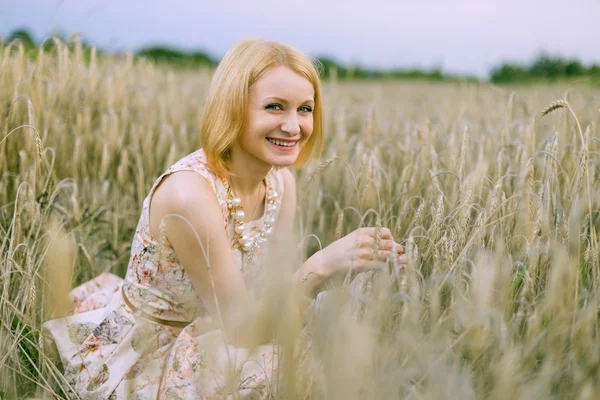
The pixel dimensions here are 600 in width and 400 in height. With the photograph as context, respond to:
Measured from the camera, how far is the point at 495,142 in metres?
2.35

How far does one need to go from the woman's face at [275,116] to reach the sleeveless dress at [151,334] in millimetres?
164

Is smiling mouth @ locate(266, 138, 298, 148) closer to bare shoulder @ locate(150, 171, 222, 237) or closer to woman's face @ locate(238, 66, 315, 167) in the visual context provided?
woman's face @ locate(238, 66, 315, 167)

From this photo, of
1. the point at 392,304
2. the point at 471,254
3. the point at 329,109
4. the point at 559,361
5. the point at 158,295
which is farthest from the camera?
the point at 329,109

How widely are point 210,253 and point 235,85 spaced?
462 mm

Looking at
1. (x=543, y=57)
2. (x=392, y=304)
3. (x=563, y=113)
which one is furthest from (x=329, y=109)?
(x=392, y=304)

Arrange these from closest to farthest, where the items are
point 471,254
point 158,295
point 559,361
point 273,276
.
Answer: point 273,276
point 559,361
point 471,254
point 158,295

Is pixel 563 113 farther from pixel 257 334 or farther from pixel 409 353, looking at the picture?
pixel 257 334

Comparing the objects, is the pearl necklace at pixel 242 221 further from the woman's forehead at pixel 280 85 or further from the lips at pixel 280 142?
the woman's forehead at pixel 280 85

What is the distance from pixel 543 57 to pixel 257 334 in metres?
2.40

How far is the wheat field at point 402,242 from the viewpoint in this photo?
39.0 inches

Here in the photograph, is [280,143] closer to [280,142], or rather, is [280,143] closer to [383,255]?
[280,142]

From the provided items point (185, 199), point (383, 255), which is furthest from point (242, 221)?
point (383, 255)

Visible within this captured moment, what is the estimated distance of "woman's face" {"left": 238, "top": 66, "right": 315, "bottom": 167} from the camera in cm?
155

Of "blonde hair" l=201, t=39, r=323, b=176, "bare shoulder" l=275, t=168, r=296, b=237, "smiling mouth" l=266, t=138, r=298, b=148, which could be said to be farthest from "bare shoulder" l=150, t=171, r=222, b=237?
"bare shoulder" l=275, t=168, r=296, b=237
